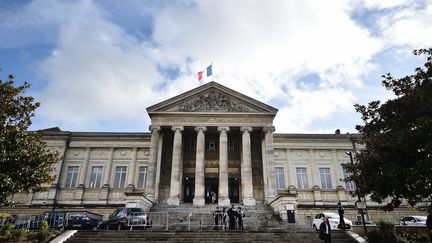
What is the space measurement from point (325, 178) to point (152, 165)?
20.2 metres

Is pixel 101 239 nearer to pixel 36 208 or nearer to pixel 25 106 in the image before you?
pixel 25 106

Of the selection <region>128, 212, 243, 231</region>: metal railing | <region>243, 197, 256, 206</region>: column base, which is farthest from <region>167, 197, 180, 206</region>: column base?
<region>243, 197, 256, 206</region>: column base

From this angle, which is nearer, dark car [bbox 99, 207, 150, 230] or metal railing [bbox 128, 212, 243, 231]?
dark car [bbox 99, 207, 150, 230]

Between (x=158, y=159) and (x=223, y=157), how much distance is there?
6614 mm

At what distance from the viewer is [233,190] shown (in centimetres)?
3209

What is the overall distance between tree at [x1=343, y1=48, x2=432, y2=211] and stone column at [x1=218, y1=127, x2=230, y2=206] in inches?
516

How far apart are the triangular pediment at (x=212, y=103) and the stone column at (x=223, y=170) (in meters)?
2.56

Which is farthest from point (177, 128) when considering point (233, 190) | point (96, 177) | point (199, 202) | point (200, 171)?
point (96, 177)

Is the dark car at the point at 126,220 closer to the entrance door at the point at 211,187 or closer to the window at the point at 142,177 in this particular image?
the entrance door at the point at 211,187

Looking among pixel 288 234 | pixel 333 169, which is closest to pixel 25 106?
pixel 288 234

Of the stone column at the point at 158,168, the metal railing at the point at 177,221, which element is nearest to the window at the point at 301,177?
the metal railing at the point at 177,221

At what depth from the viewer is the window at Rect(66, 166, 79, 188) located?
110 ft

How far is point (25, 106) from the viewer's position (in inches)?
639

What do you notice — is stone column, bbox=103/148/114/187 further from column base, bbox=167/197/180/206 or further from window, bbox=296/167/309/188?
window, bbox=296/167/309/188
